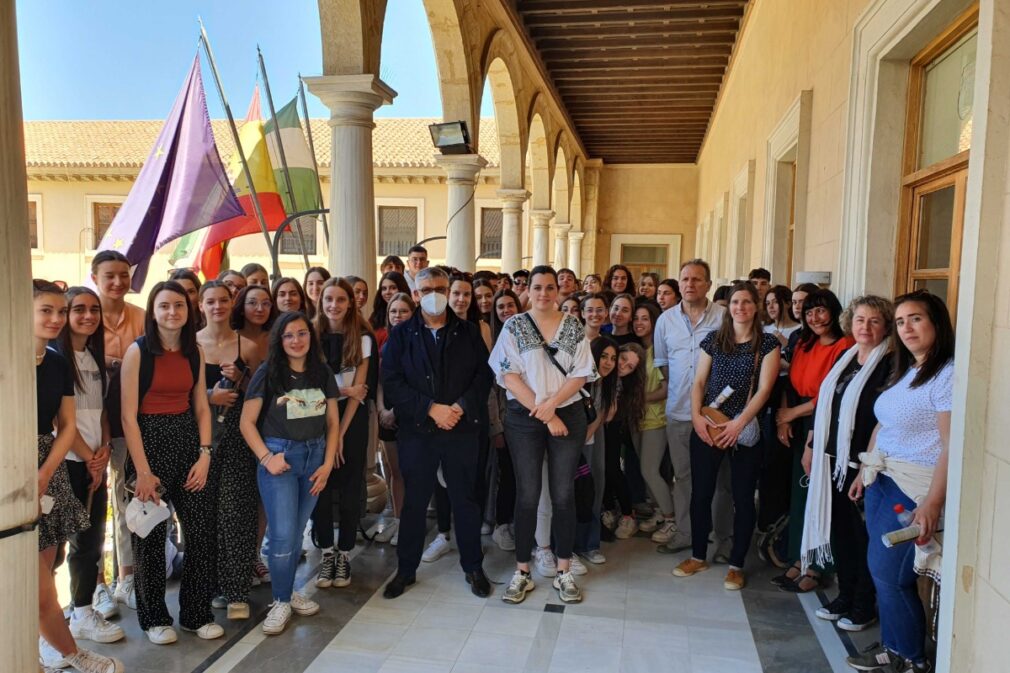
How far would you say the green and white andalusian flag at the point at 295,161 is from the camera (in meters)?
6.71

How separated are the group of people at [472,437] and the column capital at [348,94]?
5.30 ft

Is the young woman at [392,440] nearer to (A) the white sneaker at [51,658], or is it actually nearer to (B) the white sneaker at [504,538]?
(B) the white sneaker at [504,538]

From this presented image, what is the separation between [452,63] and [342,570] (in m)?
5.50

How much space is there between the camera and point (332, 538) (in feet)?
11.2

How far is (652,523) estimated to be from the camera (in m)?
4.09

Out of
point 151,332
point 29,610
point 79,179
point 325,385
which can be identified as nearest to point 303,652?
point 325,385

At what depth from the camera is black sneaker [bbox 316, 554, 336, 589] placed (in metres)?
3.30

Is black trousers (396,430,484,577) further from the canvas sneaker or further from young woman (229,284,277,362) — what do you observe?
young woman (229,284,277,362)

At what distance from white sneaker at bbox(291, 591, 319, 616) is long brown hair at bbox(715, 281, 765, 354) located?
2.23 m

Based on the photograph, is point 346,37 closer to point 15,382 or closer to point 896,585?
point 15,382

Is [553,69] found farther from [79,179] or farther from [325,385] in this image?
[79,179]

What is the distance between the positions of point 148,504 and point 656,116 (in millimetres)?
12541

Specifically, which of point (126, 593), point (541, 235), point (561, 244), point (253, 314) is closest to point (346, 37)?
point (253, 314)

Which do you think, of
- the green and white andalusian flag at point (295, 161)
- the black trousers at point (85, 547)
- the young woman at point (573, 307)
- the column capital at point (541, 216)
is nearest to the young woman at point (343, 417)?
the black trousers at point (85, 547)
